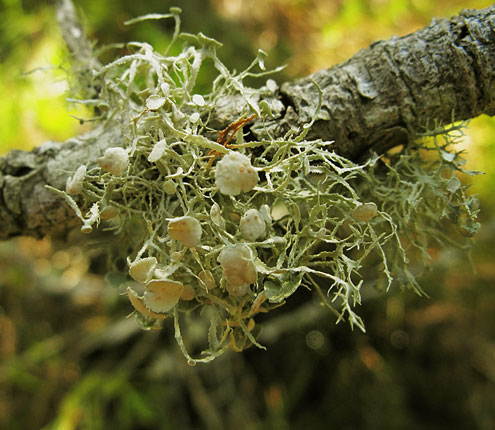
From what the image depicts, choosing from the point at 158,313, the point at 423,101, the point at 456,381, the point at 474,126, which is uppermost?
the point at 423,101

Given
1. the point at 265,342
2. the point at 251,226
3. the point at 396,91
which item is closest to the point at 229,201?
the point at 251,226

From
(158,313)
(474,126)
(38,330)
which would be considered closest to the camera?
(158,313)

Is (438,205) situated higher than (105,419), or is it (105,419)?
(438,205)

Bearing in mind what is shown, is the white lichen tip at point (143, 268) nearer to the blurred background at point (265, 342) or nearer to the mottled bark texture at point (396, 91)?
the mottled bark texture at point (396, 91)

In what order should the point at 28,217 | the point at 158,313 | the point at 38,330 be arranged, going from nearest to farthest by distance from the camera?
1. the point at 158,313
2. the point at 28,217
3. the point at 38,330

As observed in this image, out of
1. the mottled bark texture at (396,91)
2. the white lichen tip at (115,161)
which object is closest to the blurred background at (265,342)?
the mottled bark texture at (396,91)

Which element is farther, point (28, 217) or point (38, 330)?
point (38, 330)

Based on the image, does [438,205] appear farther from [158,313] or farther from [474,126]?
[474,126]

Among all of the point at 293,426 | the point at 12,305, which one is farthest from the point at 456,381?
the point at 12,305
